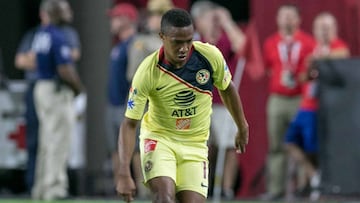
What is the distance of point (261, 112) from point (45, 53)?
3177mm

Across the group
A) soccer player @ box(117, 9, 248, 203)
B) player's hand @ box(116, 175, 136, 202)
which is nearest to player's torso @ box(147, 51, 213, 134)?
soccer player @ box(117, 9, 248, 203)

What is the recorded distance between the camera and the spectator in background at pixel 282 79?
56.9ft

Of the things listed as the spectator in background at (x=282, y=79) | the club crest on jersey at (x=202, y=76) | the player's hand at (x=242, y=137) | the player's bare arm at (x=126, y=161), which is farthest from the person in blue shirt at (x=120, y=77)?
the player's bare arm at (x=126, y=161)

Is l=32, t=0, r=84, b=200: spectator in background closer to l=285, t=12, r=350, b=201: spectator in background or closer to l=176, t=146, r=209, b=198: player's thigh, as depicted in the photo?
l=285, t=12, r=350, b=201: spectator in background

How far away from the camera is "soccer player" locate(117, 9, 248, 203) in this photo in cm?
1080

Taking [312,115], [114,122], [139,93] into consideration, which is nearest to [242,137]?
[139,93]

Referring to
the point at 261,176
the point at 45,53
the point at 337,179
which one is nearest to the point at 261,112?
the point at 261,176

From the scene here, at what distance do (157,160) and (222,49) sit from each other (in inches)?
258

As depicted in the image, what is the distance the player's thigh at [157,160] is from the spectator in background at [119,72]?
603 cm

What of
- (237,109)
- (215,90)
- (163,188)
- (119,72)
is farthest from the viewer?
(119,72)

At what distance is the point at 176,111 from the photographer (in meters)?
11.1

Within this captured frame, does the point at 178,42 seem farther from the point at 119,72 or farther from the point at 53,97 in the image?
the point at 53,97

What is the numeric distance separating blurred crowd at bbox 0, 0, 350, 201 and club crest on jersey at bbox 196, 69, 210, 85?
18.9ft

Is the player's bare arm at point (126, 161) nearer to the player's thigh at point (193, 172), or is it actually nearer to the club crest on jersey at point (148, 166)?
the club crest on jersey at point (148, 166)
